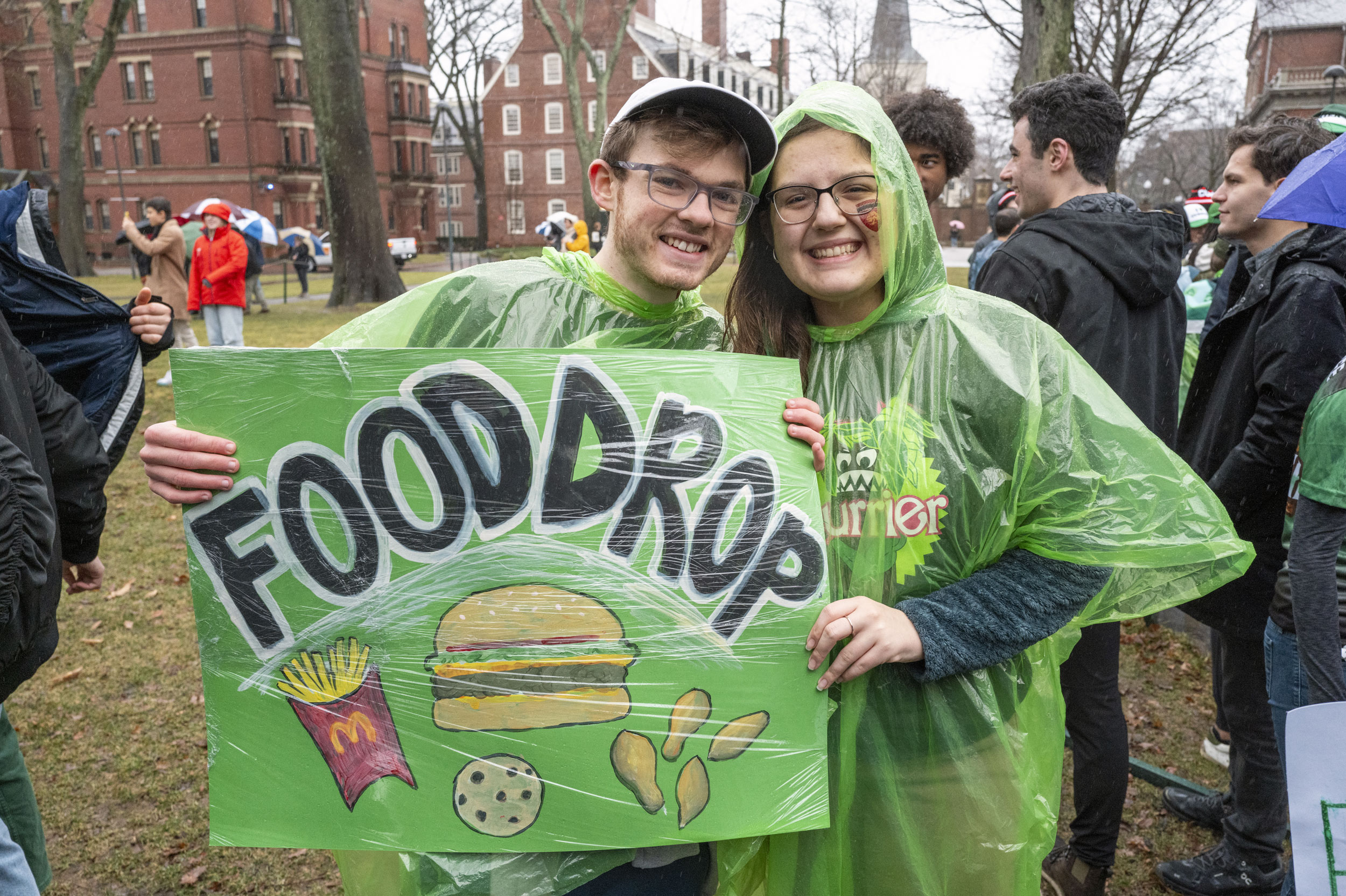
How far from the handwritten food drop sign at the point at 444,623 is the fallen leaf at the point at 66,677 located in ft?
11.1

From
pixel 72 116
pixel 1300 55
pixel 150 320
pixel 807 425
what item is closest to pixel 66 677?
pixel 150 320

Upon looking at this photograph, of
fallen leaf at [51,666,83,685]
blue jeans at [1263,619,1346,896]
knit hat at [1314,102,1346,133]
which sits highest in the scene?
knit hat at [1314,102,1346,133]

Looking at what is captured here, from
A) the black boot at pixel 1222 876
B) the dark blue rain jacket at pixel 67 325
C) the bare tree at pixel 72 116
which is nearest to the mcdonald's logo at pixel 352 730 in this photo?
the dark blue rain jacket at pixel 67 325

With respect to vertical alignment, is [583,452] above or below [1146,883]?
above

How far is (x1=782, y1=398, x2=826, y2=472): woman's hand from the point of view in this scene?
157 centimetres

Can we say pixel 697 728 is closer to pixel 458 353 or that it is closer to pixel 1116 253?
pixel 458 353

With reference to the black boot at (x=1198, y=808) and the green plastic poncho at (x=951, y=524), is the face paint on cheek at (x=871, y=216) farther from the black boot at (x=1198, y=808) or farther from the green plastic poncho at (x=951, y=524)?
the black boot at (x=1198, y=808)

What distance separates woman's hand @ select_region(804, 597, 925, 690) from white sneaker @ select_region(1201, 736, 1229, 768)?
283 centimetres

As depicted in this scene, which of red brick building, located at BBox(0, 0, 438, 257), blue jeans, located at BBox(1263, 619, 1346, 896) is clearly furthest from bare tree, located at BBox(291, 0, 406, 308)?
red brick building, located at BBox(0, 0, 438, 257)

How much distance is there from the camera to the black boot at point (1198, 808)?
3215 millimetres

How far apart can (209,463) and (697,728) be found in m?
0.89

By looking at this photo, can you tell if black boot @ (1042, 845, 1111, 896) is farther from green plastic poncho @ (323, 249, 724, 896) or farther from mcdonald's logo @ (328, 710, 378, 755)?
mcdonald's logo @ (328, 710, 378, 755)

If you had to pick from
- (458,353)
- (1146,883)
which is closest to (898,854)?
(458,353)

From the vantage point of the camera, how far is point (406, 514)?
1.50m
